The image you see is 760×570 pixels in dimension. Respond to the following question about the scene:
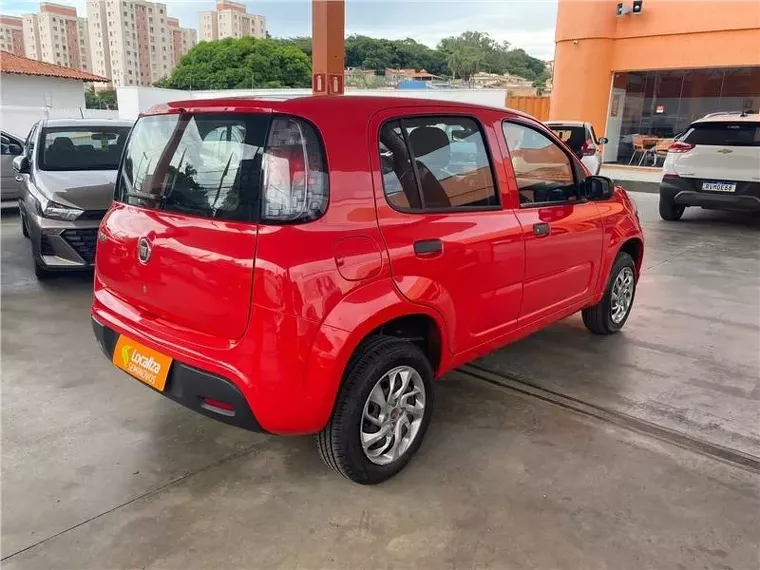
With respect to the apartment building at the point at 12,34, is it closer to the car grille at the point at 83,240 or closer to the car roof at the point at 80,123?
the car roof at the point at 80,123

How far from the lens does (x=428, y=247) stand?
Result: 8.53 feet

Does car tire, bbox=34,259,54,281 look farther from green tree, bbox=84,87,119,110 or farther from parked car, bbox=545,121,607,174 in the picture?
green tree, bbox=84,87,119,110

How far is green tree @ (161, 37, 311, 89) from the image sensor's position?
47250 mm

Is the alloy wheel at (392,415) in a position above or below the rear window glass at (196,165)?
below

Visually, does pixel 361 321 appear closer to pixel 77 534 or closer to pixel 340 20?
pixel 77 534

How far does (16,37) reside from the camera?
5312 cm

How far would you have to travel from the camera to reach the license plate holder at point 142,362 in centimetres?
247

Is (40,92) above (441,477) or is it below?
above

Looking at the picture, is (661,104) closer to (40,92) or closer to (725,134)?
(725,134)

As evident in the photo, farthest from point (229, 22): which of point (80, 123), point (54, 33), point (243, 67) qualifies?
point (80, 123)

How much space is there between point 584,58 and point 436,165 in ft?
49.3

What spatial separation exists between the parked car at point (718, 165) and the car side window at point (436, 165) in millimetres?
7020

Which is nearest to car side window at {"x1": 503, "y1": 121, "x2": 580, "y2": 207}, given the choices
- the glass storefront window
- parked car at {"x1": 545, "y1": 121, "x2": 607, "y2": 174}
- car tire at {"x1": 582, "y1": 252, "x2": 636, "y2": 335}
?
car tire at {"x1": 582, "y1": 252, "x2": 636, "y2": 335}

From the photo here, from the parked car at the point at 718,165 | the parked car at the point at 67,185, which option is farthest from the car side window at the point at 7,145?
the parked car at the point at 718,165
